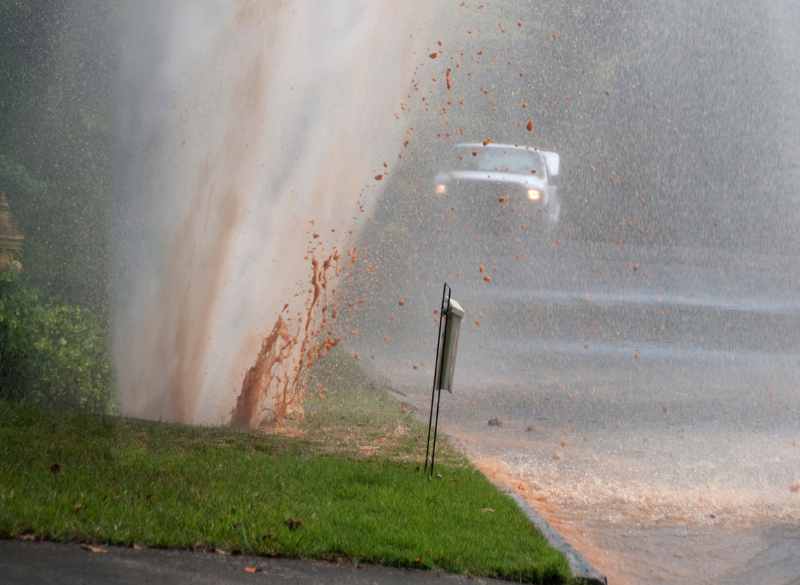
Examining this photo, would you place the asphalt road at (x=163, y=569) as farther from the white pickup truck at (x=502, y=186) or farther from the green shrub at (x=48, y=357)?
the white pickup truck at (x=502, y=186)

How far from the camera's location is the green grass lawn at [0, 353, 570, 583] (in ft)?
12.1

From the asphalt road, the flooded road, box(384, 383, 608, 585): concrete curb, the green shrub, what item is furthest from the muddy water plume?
the asphalt road

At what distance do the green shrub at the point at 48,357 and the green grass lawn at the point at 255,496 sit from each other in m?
0.35

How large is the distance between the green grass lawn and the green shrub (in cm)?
35

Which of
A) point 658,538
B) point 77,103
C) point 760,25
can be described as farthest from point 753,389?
point 77,103

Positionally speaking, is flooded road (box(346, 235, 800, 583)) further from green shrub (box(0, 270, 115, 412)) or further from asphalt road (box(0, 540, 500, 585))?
green shrub (box(0, 270, 115, 412))

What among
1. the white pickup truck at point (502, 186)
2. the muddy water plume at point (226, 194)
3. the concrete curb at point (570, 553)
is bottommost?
the concrete curb at point (570, 553)

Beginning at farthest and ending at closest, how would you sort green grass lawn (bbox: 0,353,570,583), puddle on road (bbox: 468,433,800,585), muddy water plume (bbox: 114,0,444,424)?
muddy water plume (bbox: 114,0,444,424) < puddle on road (bbox: 468,433,800,585) < green grass lawn (bbox: 0,353,570,583)

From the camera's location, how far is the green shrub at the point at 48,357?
5.80 metres

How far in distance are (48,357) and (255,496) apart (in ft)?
7.99

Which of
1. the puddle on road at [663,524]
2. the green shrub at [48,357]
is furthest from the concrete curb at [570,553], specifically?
the green shrub at [48,357]

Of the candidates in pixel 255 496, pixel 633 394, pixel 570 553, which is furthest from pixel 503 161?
pixel 570 553

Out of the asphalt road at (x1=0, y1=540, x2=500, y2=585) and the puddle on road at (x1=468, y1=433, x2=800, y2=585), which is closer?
the asphalt road at (x1=0, y1=540, x2=500, y2=585)

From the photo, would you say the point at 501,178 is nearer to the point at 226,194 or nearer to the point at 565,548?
the point at 226,194
